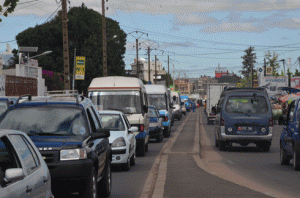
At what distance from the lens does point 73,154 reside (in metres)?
9.12

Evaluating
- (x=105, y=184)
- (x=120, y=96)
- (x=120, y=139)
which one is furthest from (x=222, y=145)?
(x=105, y=184)

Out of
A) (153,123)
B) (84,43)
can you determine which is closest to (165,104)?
(153,123)

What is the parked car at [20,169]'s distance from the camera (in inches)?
213

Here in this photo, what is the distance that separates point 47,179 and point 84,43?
75995mm

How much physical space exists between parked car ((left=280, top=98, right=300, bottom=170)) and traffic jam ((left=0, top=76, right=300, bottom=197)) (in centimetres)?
3

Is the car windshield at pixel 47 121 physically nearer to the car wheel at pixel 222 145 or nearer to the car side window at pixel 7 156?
the car side window at pixel 7 156

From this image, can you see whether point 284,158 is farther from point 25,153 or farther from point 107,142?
point 25,153

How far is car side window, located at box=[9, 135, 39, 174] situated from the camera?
6.33 meters

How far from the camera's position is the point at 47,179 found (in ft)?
22.7

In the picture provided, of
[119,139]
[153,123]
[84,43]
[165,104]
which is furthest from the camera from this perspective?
[84,43]

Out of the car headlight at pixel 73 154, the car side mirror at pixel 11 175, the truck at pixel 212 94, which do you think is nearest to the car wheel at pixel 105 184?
the car headlight at pixel 73 154

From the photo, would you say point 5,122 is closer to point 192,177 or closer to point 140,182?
point 140,182

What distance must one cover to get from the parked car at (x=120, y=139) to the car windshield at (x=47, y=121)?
537 centimetres

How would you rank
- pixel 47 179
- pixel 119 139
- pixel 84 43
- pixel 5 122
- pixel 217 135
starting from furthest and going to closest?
1. pixel 84 43
2. pixel 217 135
3. pixel 119 139
4. pixel 5 122
5. pixel 47 179
